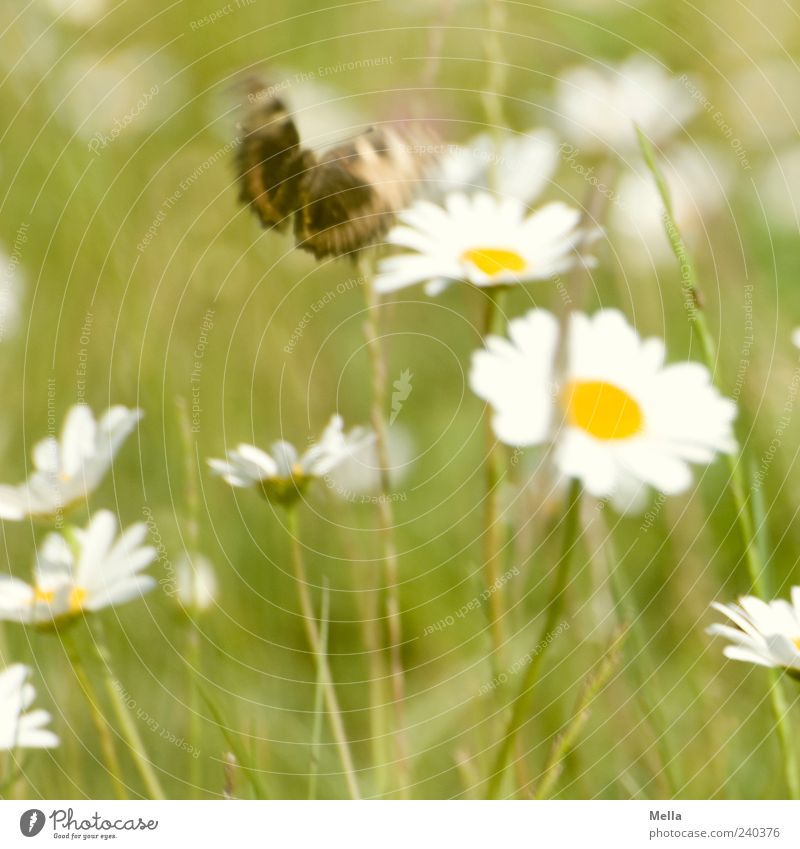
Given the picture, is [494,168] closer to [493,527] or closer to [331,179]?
[331,179]

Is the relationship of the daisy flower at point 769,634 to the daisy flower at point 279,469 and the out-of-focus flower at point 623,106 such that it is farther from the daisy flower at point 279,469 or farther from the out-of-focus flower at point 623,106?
the out-of-focus flower at point 623,106

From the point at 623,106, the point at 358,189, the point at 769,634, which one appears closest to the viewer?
the point at 769,634

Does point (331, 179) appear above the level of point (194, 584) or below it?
above

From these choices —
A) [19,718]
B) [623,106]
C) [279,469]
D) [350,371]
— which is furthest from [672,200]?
[19,718]

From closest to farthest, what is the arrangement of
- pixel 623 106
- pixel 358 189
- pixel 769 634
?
pixel 769 634
pixel 358 189
pixel 623 106

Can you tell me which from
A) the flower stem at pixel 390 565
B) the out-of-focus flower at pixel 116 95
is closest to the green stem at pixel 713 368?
the flower stem at pixel 390 565

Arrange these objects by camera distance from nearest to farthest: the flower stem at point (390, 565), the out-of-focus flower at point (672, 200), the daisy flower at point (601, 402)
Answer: the daisy flower at point (601, 402) → the flower stem at point (390, 565) → the out-of-focus flower at point (672, 200)
